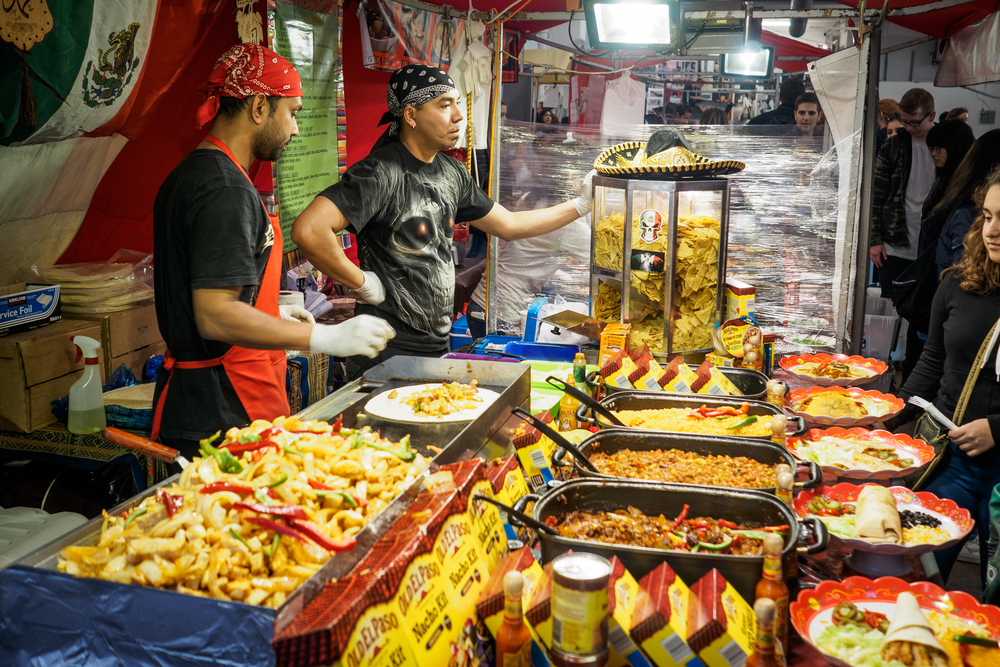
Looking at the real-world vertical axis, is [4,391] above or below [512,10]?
below

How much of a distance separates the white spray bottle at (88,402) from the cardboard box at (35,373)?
0.34ft

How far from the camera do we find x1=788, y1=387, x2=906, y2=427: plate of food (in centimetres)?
259

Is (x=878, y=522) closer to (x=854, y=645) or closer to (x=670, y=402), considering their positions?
(x=854, y=645)

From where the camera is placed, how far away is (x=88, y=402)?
119 inches

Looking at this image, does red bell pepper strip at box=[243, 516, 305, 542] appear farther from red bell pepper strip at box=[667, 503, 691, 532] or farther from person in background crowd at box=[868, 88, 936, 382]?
person in background crowd at box=[868, 88, 936, 382]

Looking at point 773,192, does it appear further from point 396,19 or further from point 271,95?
point 271,95

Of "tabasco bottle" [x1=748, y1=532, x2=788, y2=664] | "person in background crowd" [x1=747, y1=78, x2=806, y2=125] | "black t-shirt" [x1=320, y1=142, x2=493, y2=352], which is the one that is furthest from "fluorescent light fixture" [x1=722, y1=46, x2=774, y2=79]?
"tabasco bottle" [x1=748, y1=532, x2=788, y2=664]

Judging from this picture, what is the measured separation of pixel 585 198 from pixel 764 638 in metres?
3.08

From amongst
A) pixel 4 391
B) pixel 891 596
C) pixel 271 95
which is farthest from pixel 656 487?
pixel 4 391

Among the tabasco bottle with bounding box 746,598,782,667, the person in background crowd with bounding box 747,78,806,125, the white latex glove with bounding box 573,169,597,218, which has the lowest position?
the tabasco bottle with bounding box 746,598,782,667

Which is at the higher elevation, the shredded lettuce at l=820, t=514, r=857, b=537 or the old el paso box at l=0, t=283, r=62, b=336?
the old el paso box at l=0, t=283, r=62, b=336

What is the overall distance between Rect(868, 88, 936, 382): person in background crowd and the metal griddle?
17.3 ft

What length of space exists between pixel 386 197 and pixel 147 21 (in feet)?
3.50

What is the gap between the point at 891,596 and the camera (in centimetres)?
149
